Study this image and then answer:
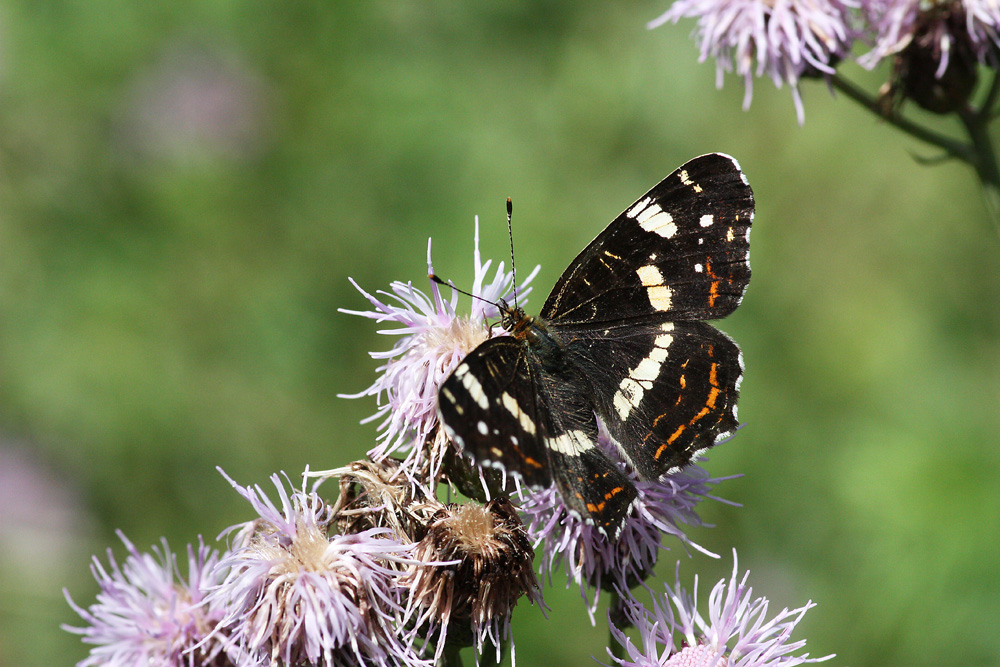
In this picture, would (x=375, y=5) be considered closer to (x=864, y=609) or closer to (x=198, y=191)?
(x=198, y=191)

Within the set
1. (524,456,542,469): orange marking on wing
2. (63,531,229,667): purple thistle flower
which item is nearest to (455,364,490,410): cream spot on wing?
(524,456,542,469): orange marking on wing

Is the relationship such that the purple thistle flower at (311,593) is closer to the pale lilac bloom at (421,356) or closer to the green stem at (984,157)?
the pale lilac bloom at (421,356)

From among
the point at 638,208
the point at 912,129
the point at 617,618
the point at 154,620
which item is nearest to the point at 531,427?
the point at 617,618

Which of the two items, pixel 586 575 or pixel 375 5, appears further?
pixel 375 5

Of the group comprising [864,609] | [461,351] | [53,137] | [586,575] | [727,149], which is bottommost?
[864,609]

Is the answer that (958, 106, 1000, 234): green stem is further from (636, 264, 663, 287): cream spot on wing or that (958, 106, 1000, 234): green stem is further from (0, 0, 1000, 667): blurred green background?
(636, 264, 663, 287): cream spot on wing

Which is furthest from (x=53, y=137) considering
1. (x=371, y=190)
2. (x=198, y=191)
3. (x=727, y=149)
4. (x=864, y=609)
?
(x=864, y=609)

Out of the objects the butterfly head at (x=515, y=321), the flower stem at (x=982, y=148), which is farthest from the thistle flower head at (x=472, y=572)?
the flower stem at (x=982, y=148)
